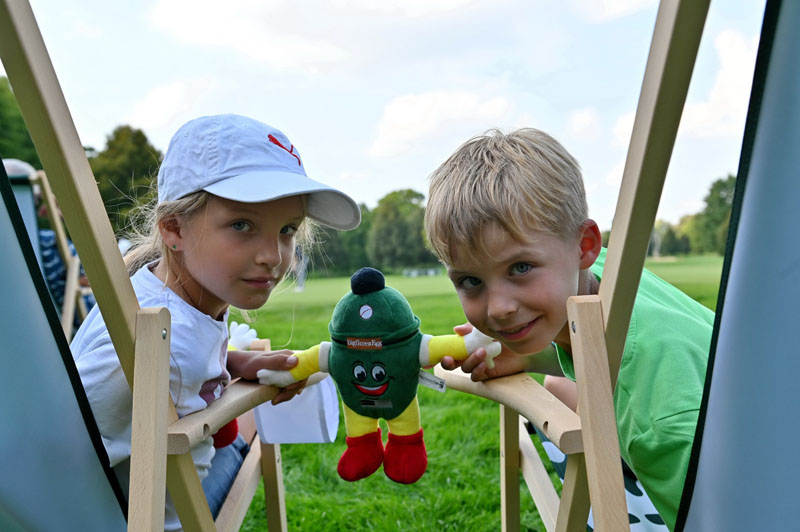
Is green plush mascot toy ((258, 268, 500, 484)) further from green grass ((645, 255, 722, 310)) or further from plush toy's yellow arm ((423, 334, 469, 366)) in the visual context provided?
green grass ((645, 255, 722, 310))

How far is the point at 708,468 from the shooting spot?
0.76 meters

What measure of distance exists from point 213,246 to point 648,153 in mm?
792

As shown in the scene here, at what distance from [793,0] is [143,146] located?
43.9 ft

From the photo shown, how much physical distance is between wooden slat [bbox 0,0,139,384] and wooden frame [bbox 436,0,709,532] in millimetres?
567

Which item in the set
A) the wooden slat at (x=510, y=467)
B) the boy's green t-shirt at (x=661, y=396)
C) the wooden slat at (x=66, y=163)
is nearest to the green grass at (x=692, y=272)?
the wooden slat at (x=510, y=467)

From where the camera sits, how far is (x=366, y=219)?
A: 481cm

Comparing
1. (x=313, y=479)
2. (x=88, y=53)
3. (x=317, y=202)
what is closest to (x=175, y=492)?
(x=317, y=202)

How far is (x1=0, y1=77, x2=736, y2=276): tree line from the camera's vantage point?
145 centimetres

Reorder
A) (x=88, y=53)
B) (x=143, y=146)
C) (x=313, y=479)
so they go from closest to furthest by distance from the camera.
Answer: (x=313, y=479) < (x=88, y=53) < (x=143, y=146)

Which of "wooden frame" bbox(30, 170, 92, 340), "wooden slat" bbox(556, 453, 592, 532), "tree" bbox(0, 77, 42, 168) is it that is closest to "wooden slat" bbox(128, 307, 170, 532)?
"wooden slat" bbox(556, 453, 592, 532)

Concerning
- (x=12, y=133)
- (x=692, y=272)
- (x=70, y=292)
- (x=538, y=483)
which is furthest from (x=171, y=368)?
(x=12, y=133)

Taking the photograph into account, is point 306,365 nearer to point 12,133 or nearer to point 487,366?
point 487,366

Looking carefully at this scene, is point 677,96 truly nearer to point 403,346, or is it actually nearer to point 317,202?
point 403,346

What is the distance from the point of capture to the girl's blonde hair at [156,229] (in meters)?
1.16
